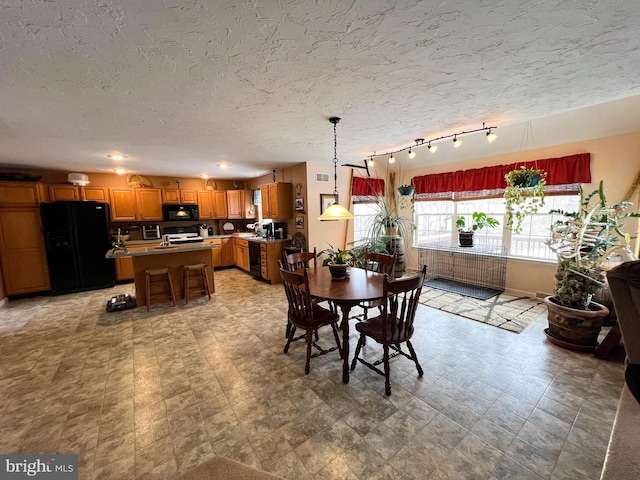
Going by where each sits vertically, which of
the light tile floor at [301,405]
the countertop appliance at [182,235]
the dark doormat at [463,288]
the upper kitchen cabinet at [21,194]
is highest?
the upper kitchen cabinet at [21,194]

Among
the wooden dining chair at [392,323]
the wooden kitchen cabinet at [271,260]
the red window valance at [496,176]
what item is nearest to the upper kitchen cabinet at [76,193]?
the wooden kitchen cabinet at [271,260]

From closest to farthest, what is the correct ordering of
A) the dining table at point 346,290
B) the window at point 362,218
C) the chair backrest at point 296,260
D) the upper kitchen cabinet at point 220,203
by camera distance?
the dining table at point 346,290 → the chair backrest at point 296,260 → the window at point 362,218 → the upper kitchen cabinet at point 220,203

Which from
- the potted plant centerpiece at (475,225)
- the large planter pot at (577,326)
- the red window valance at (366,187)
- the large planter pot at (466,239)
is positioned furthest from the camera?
the red window valance at (366,187)

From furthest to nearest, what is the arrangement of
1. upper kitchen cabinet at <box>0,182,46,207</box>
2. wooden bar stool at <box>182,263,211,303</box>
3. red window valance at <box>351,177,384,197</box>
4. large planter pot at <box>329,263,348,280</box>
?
red window valance at <box>351,177,384,197</box> < upper kitchen cabinet at <box>0,182,46,207</box> < wooden bar stool at <box>182,263,211,303</box> < large planter pot at <box>329,263,348,280</box>

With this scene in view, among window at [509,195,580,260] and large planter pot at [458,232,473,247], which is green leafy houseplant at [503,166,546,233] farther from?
large planter pot at [458,232,473,247]

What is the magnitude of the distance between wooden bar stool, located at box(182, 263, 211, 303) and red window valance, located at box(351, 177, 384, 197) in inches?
131

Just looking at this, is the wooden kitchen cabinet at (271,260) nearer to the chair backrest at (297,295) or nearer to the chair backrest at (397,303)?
the chair backrest at (297,295)

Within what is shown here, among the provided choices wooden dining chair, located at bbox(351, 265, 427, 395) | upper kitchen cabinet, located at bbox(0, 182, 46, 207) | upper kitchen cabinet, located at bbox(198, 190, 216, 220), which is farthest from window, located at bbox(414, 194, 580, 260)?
upper kitchen cabinet, located at bbox(0, 182, 46, 207)

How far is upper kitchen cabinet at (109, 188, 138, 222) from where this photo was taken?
18.0 feet

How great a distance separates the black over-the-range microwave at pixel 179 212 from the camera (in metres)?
6.04

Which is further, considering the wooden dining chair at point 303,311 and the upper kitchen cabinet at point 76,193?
the upper kitchen cabinet at point 76,193

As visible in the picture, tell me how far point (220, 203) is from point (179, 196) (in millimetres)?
965

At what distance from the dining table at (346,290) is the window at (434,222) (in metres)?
3.20

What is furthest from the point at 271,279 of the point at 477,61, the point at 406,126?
the point at 477,61
